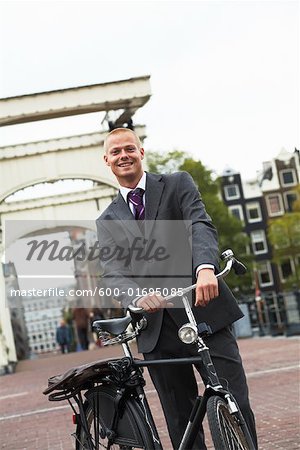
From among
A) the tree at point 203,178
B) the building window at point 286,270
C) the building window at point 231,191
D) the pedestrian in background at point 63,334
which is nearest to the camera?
the pedestrian in background at point 63,334

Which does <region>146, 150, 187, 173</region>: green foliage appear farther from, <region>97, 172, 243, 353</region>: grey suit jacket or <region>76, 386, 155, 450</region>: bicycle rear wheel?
<region>76, 386, 155, 450</region>: bicycle rear wheel

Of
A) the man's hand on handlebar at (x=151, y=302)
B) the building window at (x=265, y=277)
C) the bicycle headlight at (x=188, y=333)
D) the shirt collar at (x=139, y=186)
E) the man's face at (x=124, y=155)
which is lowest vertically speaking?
the bicycle headlight at (x=188, y=333)

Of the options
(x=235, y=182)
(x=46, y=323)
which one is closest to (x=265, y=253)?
(x=235, y=182)

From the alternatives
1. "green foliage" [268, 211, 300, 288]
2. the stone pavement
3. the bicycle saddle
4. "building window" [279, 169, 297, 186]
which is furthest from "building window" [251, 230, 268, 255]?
the bicycle saddle

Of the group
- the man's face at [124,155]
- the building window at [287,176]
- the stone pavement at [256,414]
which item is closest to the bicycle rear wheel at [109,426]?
the man's face at [124,155]

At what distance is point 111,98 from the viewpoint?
2073 cm

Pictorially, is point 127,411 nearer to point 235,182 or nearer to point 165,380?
point 165,380

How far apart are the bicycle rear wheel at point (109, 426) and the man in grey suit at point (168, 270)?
0.98ft

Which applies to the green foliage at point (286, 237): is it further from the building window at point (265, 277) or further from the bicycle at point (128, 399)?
the bicycle at point (128, 399)

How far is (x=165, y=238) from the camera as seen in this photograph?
4.18m

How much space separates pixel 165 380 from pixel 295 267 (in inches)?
2180

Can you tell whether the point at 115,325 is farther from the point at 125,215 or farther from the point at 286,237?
the point at 286,237

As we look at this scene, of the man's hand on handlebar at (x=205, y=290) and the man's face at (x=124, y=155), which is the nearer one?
the man's hand on handlebar at (x=205, y=290)

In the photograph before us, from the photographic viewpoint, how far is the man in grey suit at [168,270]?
407 centimetres
